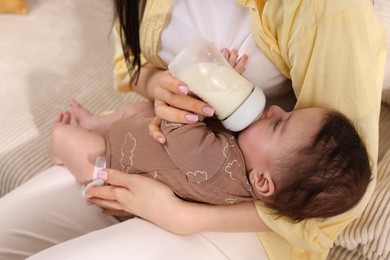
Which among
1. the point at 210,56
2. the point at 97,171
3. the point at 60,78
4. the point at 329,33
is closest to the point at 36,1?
the point at 60,78

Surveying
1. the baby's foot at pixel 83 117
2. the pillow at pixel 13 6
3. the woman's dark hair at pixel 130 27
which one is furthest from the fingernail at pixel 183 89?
the pillow at pixel 13 6

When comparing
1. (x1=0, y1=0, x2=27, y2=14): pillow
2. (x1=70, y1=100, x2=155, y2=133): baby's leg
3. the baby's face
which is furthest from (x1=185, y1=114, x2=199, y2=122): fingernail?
(x1=0, y1=0, x2=27, y2=14): pillow

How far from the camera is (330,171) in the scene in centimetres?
80

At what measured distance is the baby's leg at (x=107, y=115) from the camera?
1.20 m

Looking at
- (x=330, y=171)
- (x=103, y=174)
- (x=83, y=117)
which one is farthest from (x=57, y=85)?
(x=330, y=171)

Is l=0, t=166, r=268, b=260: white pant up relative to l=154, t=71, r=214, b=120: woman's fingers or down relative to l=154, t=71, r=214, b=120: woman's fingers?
down

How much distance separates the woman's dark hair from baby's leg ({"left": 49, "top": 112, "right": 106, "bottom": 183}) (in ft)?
0.75

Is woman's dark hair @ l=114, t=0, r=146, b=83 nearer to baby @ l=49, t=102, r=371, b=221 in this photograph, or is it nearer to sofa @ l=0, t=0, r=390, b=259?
baby @ l=49, t=102, r=371, b=221

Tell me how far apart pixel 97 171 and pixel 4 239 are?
247mm

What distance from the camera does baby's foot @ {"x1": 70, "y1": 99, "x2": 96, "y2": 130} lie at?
4.18 ft

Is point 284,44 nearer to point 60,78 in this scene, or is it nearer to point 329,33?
point 329,33

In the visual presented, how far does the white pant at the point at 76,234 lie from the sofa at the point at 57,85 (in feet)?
0.85

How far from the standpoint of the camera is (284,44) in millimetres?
893

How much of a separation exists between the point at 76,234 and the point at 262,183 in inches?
18.7
